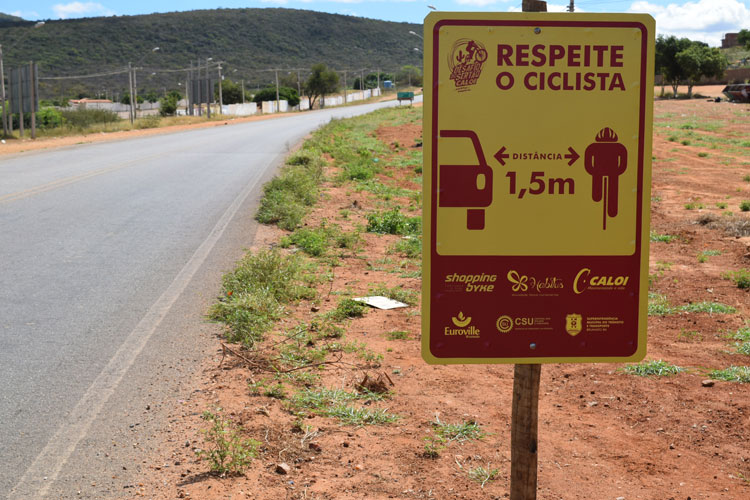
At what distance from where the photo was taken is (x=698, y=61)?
225 feet

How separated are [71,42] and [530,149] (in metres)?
113

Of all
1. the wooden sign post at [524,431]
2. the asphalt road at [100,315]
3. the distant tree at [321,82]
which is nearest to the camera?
the wooden sign post at [524,431]

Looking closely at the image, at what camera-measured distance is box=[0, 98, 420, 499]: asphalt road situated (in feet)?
13.7

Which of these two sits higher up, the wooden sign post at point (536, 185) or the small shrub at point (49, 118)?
the small shrub at point (49, 118)

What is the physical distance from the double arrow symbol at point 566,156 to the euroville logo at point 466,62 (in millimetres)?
229

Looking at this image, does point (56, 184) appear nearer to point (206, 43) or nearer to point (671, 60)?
point (671, 60)

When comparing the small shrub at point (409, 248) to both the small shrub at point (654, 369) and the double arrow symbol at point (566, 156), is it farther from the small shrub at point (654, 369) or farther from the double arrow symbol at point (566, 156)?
the double arrow symbol at point (566, 156)

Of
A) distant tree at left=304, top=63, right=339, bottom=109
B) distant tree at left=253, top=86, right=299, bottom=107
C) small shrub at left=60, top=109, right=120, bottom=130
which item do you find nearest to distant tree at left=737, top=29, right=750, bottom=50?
small shrub at left=60, top=109, right=120, bottom=130

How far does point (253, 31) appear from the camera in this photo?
133000 mm

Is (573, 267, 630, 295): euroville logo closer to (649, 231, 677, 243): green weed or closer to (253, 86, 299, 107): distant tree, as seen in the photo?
(649, 231, 677, 243): green weed

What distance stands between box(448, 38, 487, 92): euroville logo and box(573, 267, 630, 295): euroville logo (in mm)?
725

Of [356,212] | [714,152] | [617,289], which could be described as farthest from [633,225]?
[714,152]

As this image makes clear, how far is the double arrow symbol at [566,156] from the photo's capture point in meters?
2.48

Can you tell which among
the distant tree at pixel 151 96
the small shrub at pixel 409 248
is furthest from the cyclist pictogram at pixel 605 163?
the distant tree at pixel 151 96
